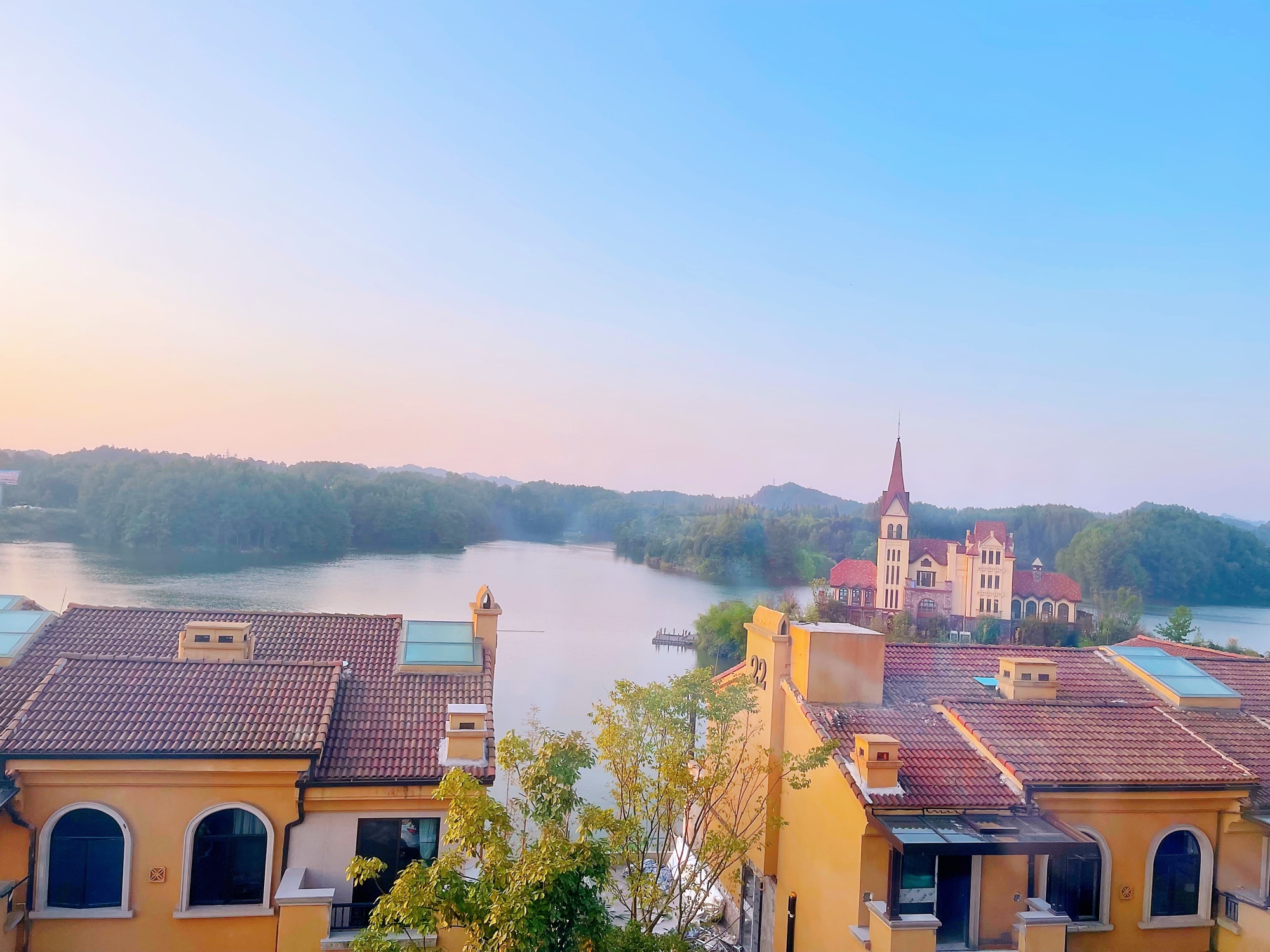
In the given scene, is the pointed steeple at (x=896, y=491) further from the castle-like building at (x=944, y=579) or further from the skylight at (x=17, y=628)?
the skylight at (x=17, y=628)

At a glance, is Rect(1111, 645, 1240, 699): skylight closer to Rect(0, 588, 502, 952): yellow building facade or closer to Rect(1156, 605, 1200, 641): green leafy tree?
Rect(0, 588, 502, 952): yellow building facade

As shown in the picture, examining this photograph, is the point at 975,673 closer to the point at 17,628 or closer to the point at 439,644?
the point at 439,644

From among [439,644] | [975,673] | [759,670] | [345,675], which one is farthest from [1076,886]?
[345,675]

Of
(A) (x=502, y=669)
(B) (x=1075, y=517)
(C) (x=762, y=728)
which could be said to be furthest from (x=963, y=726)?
(B) (x=1075, y=517)

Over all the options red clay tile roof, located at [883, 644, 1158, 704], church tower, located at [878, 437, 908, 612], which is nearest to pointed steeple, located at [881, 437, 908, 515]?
church tower, located at [878, 437, 908, 612]

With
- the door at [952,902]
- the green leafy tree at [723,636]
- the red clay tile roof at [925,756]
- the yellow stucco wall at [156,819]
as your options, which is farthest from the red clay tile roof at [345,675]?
the green leafy tree at [723,636]

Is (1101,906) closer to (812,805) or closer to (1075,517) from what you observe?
(812,805)
